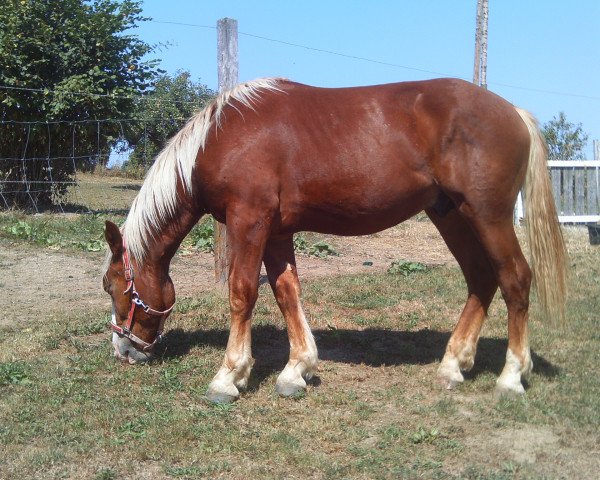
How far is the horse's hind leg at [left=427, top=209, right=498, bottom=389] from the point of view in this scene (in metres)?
5.36

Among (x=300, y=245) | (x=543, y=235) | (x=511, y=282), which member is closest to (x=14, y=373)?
(x=511, y=282)

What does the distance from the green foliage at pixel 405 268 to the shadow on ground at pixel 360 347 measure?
2657 millimetres

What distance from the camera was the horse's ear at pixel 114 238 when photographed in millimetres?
5301

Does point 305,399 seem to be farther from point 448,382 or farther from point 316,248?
point 316,248

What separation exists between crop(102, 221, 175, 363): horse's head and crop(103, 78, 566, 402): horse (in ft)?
0.05

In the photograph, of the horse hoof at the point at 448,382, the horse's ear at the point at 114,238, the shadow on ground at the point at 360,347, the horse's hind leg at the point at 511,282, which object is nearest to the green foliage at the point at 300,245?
the shadow on ground at the point at 360,347

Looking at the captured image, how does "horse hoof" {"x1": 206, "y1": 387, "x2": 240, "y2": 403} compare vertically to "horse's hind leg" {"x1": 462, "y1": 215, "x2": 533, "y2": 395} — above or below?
below

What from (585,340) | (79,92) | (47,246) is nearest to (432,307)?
(585,340)

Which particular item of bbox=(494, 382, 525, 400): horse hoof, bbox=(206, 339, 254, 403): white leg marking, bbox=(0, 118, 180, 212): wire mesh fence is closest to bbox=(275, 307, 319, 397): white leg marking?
bbox=(206, 339, 254, 403): white leg marking

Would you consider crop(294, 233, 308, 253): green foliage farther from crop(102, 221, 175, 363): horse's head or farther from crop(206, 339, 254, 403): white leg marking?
crop(206, 339, 254, 403): white leg marking

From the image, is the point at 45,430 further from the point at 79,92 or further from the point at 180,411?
the point at 79,92

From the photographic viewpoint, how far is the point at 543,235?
5.32 m

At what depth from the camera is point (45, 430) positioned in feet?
14.3

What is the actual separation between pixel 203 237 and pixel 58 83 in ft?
15.5
